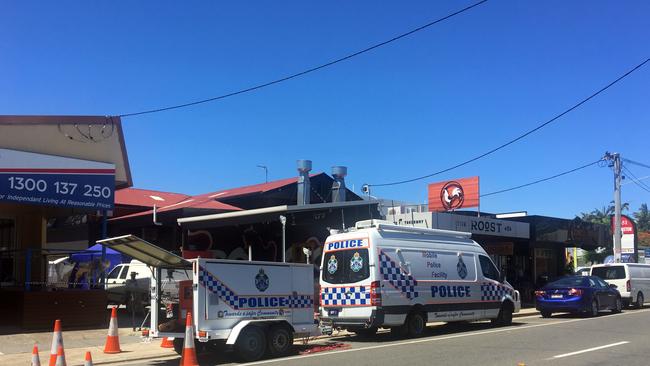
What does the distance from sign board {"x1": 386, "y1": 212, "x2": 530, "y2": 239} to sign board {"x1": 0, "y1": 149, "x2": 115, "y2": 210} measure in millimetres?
10550

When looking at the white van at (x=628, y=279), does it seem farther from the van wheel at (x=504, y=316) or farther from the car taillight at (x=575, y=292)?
the van wheel at (x=504, y=316)

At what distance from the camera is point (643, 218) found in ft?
383

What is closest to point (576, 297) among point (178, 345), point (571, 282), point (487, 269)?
point (571, 282)

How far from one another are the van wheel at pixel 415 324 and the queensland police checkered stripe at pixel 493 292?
260 centimetres

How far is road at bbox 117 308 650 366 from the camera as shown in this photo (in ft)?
33.0

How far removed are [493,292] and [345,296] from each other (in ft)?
16.2

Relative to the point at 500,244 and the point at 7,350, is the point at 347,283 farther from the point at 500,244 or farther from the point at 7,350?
the point at 500,244

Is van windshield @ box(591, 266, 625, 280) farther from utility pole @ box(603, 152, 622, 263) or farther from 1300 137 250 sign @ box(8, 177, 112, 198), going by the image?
1300 137 250 sign @ box(8, 177, 112, 198)

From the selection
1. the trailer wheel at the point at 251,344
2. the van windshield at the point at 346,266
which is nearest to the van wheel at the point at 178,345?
the trailer wheel at the point at 251,344

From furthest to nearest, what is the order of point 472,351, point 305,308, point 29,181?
1. point 29,181
2. point 305,308
3. point 472,351

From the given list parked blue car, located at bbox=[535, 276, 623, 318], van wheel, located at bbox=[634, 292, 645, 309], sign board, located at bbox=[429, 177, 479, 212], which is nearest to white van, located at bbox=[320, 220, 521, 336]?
parked blue car, located at bbox=[535, 276, 623, 318]

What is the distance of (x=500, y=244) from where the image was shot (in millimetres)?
27359

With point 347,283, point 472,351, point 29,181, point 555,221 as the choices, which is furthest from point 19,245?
point 555,221

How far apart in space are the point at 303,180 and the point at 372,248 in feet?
33.6
